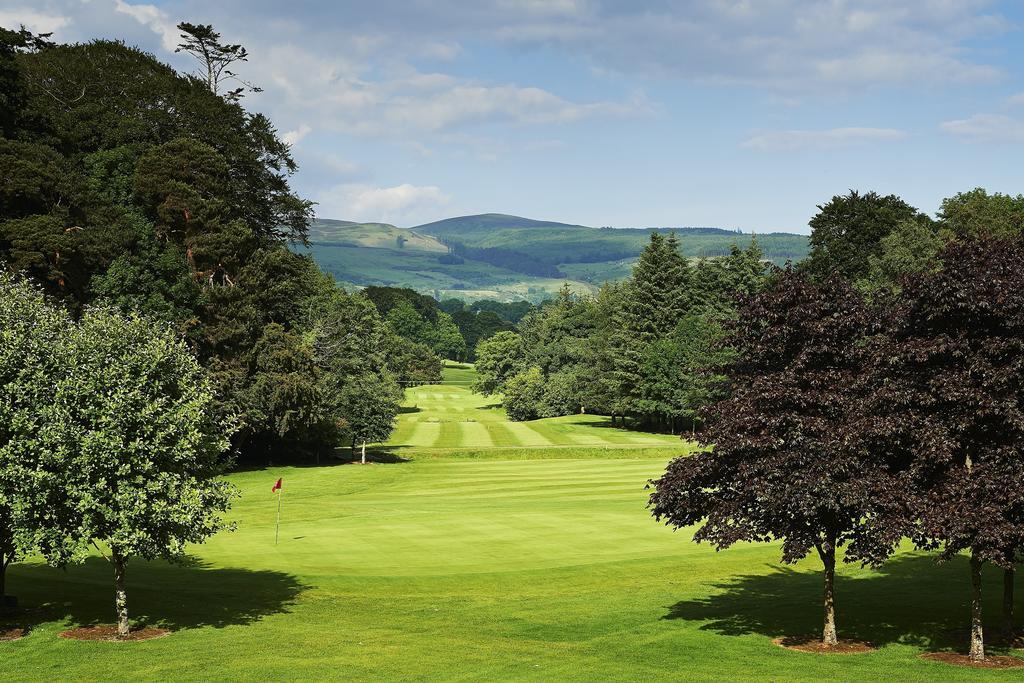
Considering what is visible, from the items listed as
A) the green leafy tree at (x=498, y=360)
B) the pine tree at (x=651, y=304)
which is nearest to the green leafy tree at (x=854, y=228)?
the pine tree at (x=651, y=304)

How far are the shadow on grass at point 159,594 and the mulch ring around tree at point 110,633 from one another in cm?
54

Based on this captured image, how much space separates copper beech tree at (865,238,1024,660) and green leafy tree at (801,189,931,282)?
95235 mm

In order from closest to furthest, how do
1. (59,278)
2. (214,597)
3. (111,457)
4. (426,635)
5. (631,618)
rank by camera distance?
(111,457), (426,635), (631,618), (214,597), (59,278)

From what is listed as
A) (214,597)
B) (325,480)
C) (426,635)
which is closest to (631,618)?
(426,635)

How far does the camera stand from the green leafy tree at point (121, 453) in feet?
81.8

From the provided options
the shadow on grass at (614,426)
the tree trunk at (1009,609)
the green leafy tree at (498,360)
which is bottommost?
the shadow on grass at (614,426)

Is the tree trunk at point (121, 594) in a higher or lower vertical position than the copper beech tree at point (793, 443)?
lower

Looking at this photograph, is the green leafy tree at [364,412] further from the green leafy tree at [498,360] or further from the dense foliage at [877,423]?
the green leafy tree at [498,360]

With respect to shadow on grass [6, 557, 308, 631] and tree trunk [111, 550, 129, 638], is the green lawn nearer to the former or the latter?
shadow on grass [6, 557, 308, 631]

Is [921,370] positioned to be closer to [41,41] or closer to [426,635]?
[426,635]

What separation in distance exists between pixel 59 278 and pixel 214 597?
30.1 metres

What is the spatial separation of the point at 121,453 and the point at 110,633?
18.4 feet

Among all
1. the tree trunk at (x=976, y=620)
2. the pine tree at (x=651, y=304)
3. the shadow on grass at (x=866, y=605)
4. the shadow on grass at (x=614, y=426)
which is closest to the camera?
the tree trunk at (x=976, y=620)

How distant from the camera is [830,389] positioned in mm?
24750
